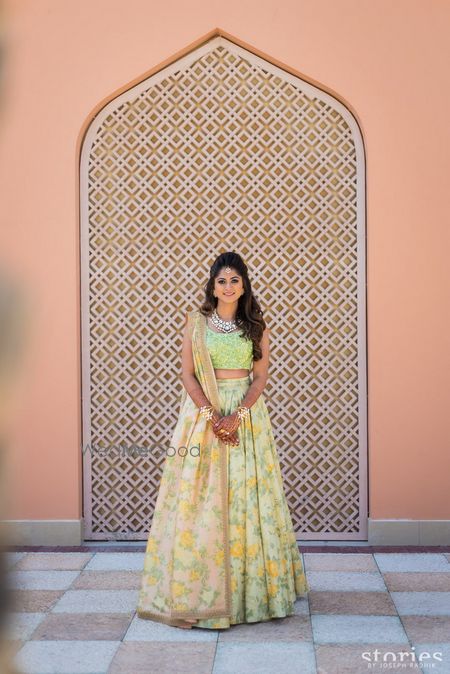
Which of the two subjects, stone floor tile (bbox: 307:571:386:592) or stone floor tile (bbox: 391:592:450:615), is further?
stone floor tile (bbox: 307:571:386:592)

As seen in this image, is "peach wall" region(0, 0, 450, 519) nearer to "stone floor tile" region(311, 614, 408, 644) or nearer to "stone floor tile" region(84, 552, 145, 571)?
"stone floor tile" region(84, 552, 145, 571)

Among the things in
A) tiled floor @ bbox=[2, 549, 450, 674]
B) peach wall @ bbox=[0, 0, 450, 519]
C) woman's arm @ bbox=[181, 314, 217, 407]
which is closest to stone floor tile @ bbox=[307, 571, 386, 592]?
tiled floor @ bbox=[2, 549, 450, 674]

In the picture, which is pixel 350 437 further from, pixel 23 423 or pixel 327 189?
pixel 23 423

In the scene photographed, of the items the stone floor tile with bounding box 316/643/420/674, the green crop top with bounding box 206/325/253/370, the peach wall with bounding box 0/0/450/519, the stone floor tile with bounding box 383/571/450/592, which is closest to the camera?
the stone floor tile with bounding box 316/643/420/674

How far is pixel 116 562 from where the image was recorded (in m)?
4.98

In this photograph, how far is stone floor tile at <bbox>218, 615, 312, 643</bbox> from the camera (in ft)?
12.0

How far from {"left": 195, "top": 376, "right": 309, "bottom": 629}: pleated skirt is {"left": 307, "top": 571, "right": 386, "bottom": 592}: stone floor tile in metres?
0.51

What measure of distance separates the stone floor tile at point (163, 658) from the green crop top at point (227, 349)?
122 centimetres

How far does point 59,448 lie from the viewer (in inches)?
213

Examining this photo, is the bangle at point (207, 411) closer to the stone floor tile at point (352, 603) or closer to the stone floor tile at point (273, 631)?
the stone floor tile at point (273, 631)

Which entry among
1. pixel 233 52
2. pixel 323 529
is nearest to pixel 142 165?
pixel 233 52

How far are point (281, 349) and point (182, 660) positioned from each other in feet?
8.05

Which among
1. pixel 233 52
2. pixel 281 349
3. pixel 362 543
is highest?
pixel 233 52

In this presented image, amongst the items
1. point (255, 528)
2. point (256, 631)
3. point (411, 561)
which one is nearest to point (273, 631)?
point (256, 631)
